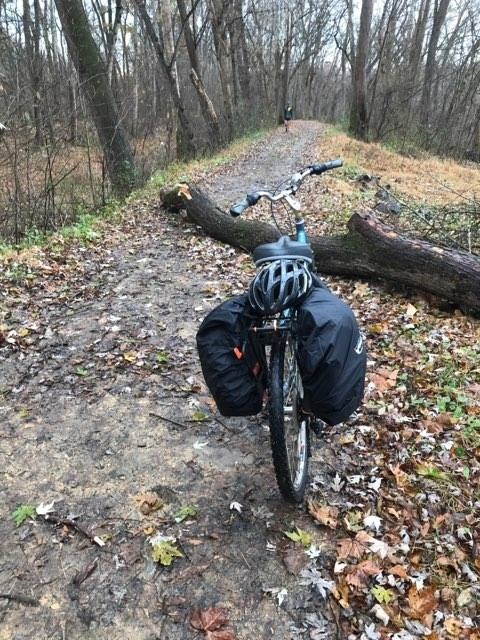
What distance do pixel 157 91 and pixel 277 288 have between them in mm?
23191

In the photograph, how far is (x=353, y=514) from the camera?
10.6ft

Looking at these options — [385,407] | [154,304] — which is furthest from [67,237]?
[385,407]

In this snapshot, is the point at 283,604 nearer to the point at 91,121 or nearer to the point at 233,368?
the point at 233,368

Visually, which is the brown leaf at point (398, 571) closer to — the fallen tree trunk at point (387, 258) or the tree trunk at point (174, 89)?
the fallen tree trunk at point (387, 258)

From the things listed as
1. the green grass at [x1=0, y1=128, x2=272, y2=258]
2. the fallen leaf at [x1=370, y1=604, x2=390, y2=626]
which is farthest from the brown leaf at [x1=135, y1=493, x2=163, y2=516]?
the green grass at [x1=0, y1=128, x2=272, y2=258]

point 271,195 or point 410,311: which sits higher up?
point 271,195

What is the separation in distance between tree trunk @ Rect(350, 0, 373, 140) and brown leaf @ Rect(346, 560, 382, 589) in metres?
22.3

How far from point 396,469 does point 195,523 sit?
1457 millimetres

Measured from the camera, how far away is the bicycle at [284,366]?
2.77 meters

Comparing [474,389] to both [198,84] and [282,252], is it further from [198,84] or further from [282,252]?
[198,84]

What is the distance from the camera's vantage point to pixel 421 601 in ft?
8.87

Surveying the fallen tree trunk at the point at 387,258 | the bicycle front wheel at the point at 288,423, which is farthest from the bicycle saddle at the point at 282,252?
the fallen tree trunk at the point at 387,258

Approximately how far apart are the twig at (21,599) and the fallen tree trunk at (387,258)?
498 centimetres

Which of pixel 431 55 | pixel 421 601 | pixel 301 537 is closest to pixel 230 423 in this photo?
pixel 301 537
